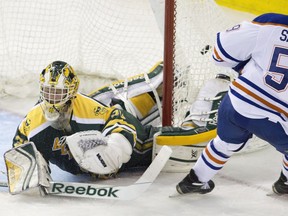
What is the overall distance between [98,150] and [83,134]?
0.08 meters

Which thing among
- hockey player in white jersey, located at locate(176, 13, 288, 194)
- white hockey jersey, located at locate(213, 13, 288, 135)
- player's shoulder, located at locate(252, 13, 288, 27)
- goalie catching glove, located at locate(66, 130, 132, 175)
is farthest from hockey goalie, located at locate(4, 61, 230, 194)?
player's shoulder, located at locate(252, 13, 288, 27)

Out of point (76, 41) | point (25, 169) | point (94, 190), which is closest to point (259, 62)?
point (94, 190)

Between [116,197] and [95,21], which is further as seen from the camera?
[95,21]

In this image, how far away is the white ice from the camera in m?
2.54

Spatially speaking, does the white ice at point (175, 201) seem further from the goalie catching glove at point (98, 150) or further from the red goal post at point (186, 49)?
the red goal post at point (186, 49)

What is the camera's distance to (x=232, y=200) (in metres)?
2.66

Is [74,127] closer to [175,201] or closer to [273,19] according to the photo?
[175,201]

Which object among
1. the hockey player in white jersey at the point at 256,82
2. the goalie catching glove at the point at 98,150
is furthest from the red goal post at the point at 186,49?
the hockey player in white jersey at the point at 256,82

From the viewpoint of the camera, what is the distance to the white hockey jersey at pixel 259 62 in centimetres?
228

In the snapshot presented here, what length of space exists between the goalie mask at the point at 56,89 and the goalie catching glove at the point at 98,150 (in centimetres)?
14

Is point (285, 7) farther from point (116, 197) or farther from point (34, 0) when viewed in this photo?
point (34, 0)

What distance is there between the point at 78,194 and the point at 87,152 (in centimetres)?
15

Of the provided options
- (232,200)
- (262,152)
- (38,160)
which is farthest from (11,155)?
(262,152)

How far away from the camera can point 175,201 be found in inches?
104
